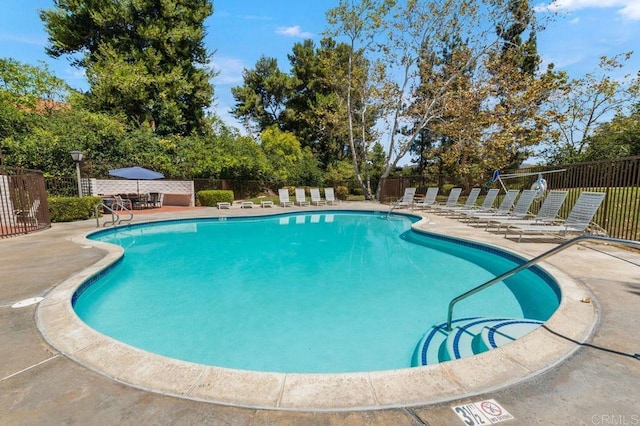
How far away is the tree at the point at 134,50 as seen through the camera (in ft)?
59.3

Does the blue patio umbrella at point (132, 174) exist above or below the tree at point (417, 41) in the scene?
below

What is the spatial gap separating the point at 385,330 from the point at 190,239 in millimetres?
6964

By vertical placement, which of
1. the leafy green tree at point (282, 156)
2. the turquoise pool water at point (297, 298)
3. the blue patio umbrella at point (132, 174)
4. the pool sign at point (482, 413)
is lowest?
the turquoise pool water at point (297, 298)

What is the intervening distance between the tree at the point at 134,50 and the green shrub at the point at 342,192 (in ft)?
38.2

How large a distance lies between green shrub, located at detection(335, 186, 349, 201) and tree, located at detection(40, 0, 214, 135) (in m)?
11.7

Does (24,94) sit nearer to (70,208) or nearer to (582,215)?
(70,208)

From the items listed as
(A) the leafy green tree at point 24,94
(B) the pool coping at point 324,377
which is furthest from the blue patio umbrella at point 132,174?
(B) the pool coping at point 324,377

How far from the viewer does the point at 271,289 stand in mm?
5094

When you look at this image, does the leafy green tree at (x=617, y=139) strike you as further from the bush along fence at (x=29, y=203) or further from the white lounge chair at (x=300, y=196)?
the bush along fence at (x=29, y=203)

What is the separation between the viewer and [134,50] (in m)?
19.0

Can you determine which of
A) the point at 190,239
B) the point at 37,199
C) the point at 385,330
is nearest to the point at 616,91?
the point at 385,330

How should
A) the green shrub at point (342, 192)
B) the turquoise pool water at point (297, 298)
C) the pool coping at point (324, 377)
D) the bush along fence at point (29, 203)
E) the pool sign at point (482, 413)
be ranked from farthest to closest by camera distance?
the green shrub at point (342, 192) → the bush along fence at point (29, 203) → the turquoise pool water at point (297, 298) → the pool coping at point (324, 377) → the pool sign at point (482, 413)

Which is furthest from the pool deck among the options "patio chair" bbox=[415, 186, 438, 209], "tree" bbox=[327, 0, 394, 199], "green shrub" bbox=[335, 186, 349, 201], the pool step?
"green shrub" bbox=[335, 186, 349, 201]

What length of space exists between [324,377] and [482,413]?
97 centimetres
